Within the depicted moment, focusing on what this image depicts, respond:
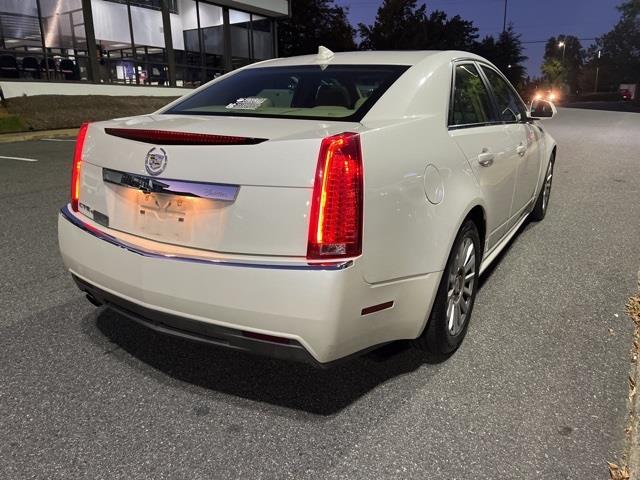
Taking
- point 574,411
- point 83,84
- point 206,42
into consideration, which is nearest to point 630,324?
point 574,411

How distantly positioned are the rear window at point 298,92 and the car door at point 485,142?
1.47 ft

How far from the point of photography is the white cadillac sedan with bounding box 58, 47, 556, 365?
2027 millimetres

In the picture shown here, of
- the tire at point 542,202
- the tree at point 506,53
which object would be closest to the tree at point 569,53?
the tree at point 506,53

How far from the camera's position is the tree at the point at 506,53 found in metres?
49.8

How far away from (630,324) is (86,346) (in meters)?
3.19

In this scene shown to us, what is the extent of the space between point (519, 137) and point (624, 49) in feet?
Answer: 360

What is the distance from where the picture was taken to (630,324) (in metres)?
3.27

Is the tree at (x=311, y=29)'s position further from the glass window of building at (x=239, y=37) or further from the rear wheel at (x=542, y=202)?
the rear wheel at (x=542, y=202)

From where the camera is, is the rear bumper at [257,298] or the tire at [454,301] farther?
the tire at [454,301]

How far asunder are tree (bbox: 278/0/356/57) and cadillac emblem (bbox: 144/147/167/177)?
1487 inches

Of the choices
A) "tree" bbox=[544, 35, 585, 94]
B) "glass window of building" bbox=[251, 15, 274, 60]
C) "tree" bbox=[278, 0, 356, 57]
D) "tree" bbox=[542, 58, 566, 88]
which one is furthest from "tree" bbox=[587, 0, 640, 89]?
"glass window of building" bbox=[251, 15, 274, 60]

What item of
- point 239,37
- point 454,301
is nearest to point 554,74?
point 239,37

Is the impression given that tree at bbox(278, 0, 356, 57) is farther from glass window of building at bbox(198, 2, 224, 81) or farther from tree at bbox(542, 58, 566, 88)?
tree at bbox(542, 58, 566, 88)

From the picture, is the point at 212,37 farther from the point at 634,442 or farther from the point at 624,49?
the point at 624,49
